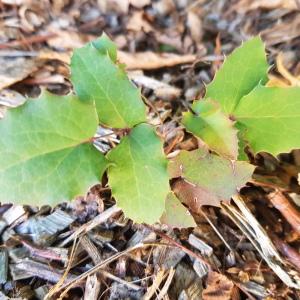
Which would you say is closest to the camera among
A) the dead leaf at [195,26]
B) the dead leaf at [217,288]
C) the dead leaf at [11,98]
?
the dead leaf at [217,288]

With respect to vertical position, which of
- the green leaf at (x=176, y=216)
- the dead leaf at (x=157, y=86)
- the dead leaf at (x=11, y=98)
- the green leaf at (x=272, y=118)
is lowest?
the green leaf at (x=176, y=216)

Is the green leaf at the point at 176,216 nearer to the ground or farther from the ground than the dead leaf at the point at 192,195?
nearer to the ground

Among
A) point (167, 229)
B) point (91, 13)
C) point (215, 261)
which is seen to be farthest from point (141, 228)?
point (91, 13)

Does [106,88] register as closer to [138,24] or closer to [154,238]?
[154,238]

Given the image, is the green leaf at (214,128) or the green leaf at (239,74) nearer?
the green leaf at (214,128)

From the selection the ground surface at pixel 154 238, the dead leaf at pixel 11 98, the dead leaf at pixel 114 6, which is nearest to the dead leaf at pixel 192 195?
the ground surface at pixel 154 238

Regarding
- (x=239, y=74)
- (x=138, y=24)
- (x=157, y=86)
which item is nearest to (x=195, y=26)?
Answer: (x=138, y=24)

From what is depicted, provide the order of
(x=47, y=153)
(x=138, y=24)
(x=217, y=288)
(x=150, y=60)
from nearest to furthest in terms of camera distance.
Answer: (x=47, y=153) → (x=217, y=288) → (x=150, y=60) → (x=138, y=24)

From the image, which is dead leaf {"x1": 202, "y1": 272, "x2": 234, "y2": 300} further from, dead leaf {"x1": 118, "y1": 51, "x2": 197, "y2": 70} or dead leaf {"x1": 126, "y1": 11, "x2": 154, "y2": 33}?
dead leaf {"x1": 126, "y1": 11, "x2": 154, "y2": 33}

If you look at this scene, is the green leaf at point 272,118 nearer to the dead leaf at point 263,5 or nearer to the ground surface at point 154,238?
Answer: the ground surface at point 154,238
